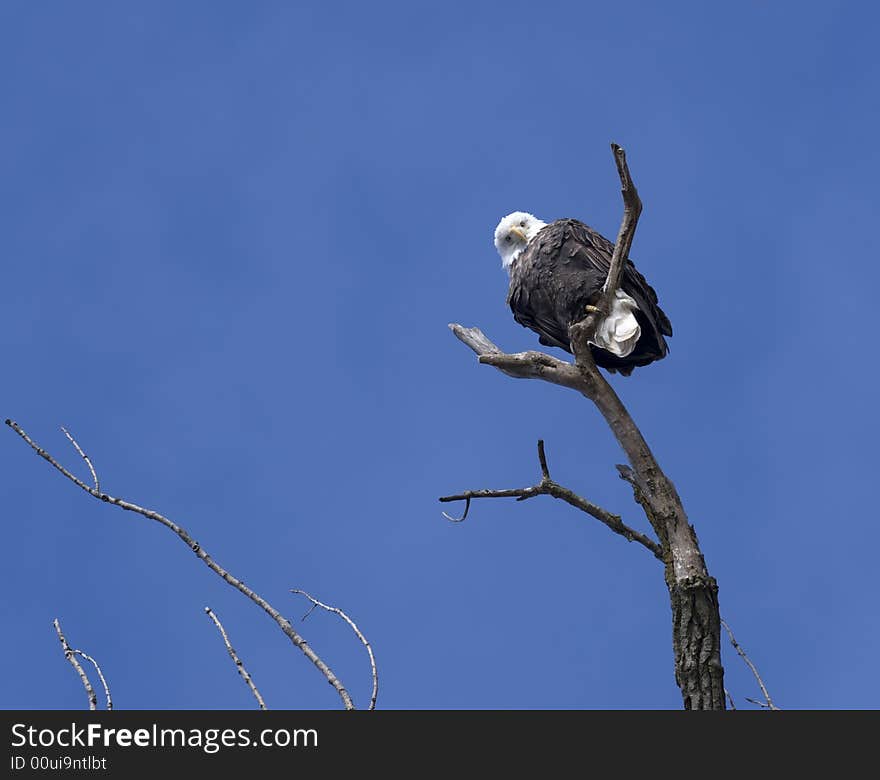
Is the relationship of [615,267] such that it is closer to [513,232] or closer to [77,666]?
[513,232]

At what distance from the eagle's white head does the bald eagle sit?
0.02 meters

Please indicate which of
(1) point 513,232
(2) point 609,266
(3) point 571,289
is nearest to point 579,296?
(3) point 571,289

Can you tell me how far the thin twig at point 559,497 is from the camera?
5266mm

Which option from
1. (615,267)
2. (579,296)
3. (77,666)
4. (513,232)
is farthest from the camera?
(513,232)

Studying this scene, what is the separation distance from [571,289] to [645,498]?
157cm

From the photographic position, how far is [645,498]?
5.39m

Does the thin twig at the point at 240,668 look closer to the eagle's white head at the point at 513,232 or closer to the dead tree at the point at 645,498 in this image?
the dead tree at the point at 645,498

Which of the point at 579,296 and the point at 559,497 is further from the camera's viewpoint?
the point at 579,296

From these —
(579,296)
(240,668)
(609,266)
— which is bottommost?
(240,668)

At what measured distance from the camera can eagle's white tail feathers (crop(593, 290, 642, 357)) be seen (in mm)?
6152

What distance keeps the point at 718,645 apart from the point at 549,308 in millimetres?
2569

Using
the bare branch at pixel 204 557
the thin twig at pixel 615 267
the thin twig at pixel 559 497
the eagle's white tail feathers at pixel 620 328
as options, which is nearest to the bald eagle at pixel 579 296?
the eagle's white tail feathers at pixel 620 328
